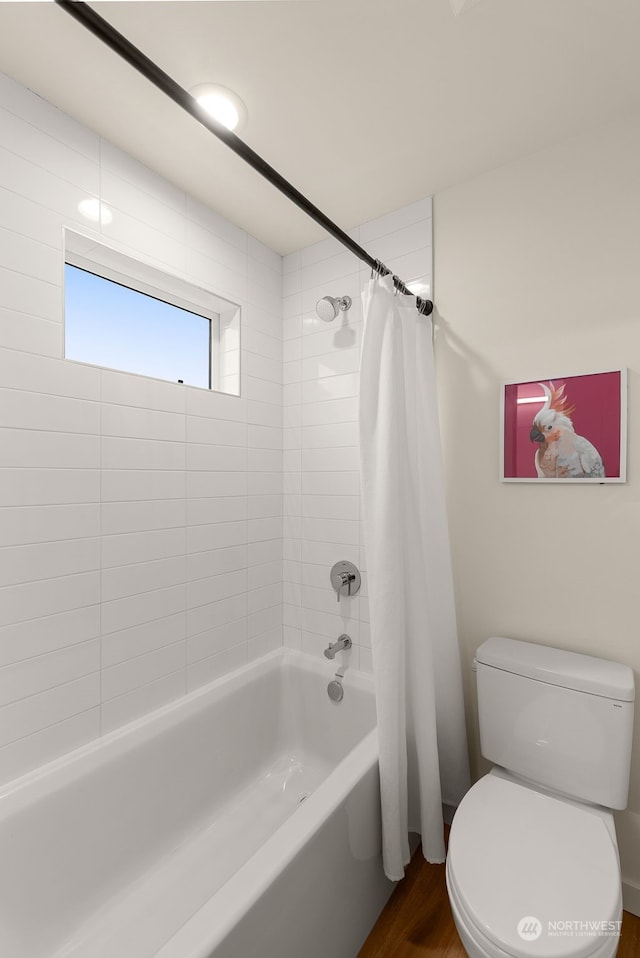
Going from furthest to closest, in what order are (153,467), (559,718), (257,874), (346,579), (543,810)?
(346,579), (153,467), (559,718), (543,810), (257,874)

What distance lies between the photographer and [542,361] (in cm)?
164

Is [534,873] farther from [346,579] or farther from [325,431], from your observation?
[325,431]

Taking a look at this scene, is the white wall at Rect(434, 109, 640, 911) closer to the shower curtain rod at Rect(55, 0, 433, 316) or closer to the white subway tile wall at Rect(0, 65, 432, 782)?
the white subway tile wall at Rect(0, 65, 432, 782)

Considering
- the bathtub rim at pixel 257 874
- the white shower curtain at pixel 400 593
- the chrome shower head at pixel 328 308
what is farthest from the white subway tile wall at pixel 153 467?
the bathtub rim at pixel 257 874

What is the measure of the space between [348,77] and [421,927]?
2.59m

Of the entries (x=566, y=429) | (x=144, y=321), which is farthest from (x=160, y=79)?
(x=566, y=429)

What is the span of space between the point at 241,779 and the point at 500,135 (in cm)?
262

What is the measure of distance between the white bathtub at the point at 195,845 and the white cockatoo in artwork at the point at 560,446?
1136 mm

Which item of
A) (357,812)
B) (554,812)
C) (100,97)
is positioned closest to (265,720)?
(357,812)

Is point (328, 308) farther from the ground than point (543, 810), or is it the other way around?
point (328, 308)

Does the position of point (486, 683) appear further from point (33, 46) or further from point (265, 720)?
point (33, 46)

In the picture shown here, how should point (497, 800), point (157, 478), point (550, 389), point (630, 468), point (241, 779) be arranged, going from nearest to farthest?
point (497, 800), point (630, 468), point (550, 389), point (157, 478), point (241, 779)

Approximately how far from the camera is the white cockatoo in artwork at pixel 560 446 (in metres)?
1.55

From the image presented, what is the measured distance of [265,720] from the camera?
81.1 inches
